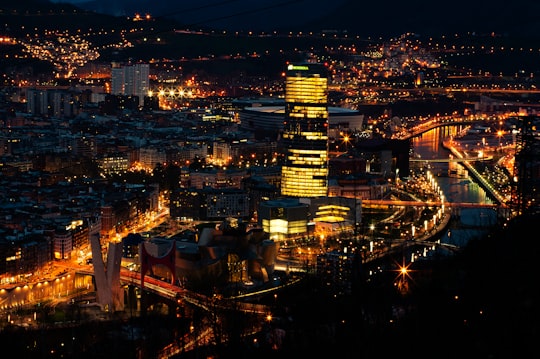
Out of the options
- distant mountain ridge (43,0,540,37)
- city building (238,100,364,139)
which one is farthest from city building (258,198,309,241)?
distant mountain ridge (43,0,540,37)

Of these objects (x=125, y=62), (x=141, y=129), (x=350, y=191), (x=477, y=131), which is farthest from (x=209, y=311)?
(x=125, y=62)

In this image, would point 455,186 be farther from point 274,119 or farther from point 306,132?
point 274,119

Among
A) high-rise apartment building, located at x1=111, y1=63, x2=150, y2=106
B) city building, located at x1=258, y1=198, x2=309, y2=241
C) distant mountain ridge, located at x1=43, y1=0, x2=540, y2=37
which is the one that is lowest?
city building, located at x1=258, y1=198, x2=309, y2=241

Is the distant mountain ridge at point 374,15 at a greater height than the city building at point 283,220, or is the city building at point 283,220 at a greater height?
the distant mountain ridge at point 374,15

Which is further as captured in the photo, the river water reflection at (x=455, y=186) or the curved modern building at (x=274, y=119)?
the curved modern building at (x=274, y=119)

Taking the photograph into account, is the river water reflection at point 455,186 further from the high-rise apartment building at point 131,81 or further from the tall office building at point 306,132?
the high-rise apartment building at point 131,81

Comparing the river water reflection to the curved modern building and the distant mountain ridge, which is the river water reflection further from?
the distant mountain ridge

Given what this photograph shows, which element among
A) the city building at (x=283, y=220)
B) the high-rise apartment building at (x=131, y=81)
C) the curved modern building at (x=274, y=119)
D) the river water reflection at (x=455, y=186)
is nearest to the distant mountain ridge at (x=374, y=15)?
the high-rise apartment building at (x=131, y=81)
